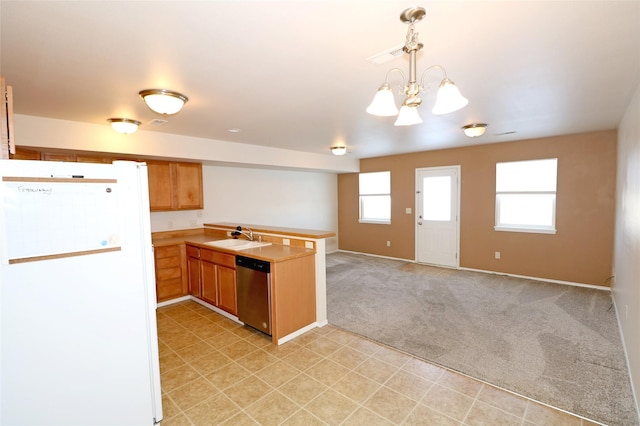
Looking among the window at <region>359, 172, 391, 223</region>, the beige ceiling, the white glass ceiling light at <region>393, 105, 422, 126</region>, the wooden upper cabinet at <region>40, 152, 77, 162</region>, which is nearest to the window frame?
the window at <region>359, 172, 391, 223</region>

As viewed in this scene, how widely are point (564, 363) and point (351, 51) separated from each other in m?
3.13

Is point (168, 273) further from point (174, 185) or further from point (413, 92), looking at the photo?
point (413, 92)

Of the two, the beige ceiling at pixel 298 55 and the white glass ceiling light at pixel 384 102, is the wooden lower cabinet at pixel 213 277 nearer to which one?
the beige ceiling at pixel 298 55

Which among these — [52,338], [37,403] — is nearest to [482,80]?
[52,338]

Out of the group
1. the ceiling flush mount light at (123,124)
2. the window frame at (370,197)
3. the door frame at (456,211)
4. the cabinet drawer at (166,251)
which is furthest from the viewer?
the window frame at (370,197)

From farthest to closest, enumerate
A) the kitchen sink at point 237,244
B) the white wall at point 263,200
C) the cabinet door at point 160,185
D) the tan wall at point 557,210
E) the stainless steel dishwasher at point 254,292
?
the white wall at point 263,200, the tan wall at point 557,210, the cabinet door at point 160,185, the kitchen sink at point 237,244, the stainless steel dishwasher at point 254,292

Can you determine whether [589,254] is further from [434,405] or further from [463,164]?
[434,405]

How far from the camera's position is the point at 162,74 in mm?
2199

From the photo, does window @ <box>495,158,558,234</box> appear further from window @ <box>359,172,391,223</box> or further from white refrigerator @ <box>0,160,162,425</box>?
white refrigerator @ <box>0,160,162,425</box>

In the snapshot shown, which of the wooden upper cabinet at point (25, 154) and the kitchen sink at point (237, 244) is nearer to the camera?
the wooden upper cabinet at point (25, 154)

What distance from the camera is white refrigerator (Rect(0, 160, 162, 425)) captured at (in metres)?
1.42

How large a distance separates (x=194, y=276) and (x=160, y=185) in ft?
4.71

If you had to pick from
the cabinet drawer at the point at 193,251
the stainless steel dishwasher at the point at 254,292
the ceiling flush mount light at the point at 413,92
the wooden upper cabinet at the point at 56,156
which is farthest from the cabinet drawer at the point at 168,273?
the ceiling flush mount light at the point at 413,92

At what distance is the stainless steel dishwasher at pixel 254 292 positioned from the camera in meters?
3.05
